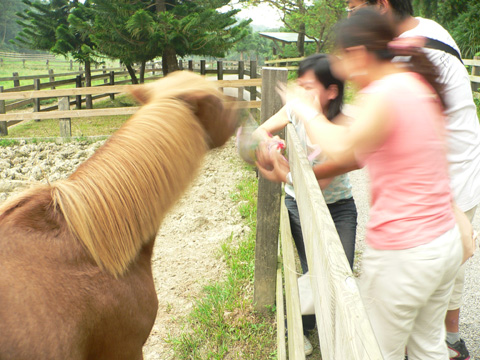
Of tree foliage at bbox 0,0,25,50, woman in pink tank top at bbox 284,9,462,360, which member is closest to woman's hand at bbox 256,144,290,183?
woman in pink tank top at bbox 284,9,462,360

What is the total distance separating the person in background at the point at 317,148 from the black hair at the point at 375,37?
705 mm

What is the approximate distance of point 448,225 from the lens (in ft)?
4.20

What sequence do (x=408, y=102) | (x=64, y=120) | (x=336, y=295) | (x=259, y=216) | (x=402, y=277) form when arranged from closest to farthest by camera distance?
(x=336, y=295)
(x=408, y=102)
(x=402, y=277)
(x=259, y=216)
(x=64, y=120)

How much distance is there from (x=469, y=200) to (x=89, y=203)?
1.74 m

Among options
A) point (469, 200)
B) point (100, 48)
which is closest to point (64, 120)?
point (100, 48)

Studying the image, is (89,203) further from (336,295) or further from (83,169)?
(336,295)

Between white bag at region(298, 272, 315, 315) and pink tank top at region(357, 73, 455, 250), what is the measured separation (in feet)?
2.74

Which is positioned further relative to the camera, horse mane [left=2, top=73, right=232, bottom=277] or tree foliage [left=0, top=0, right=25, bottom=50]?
tree foliage [left=0, top=0, right=25, bottom=50]

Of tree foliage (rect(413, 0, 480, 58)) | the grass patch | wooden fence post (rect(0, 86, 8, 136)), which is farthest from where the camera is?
tree foliage (rect(413, 0, 480, 58))

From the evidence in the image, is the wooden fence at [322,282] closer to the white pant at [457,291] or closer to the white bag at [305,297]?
the white bag at [305,297]

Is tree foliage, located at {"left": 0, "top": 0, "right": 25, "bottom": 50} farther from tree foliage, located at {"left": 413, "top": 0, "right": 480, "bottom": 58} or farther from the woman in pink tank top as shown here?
the woman in pink tank top

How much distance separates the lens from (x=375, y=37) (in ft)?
4.08

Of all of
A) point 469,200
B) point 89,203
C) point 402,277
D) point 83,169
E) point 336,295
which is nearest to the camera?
point 336,295

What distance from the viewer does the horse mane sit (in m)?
1.51
